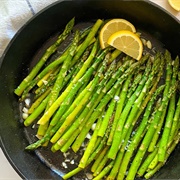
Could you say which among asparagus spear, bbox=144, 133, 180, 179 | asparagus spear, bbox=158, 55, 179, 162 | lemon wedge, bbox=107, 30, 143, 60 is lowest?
asparagus spear, bbox=144, 133, 180, 179

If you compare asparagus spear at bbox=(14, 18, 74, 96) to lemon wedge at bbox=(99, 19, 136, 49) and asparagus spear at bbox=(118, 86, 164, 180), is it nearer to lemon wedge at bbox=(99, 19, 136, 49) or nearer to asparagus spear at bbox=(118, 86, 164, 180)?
lemon wedge at bbox=(99, 19, 136, 49)

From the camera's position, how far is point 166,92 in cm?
168

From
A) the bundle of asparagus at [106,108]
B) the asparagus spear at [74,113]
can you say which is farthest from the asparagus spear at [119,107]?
the asparagus spear at [74,113]

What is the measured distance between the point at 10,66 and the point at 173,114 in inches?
24.6

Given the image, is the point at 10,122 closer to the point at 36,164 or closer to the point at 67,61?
the point at 36,164

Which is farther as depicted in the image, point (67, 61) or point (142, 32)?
point (142, 32)

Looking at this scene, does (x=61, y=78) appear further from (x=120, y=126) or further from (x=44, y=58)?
(x=120, y=126)

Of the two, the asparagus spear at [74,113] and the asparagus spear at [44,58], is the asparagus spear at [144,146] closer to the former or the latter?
the asparagus spear at [74,113]

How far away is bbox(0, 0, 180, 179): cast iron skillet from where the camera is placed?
1.66 meters

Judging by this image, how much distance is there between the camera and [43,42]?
1.78 m

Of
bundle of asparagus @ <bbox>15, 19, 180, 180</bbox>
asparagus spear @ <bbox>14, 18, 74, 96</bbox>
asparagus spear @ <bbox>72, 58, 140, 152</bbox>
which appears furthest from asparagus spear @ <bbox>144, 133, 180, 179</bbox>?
asparagus spear @ <bbox>14, 18, 74, 96</bbox>

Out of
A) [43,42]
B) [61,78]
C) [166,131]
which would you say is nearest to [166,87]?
[166,131]

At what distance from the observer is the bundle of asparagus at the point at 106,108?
1.64 m

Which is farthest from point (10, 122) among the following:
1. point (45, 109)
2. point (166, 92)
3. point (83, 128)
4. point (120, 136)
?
point (166, 92)
